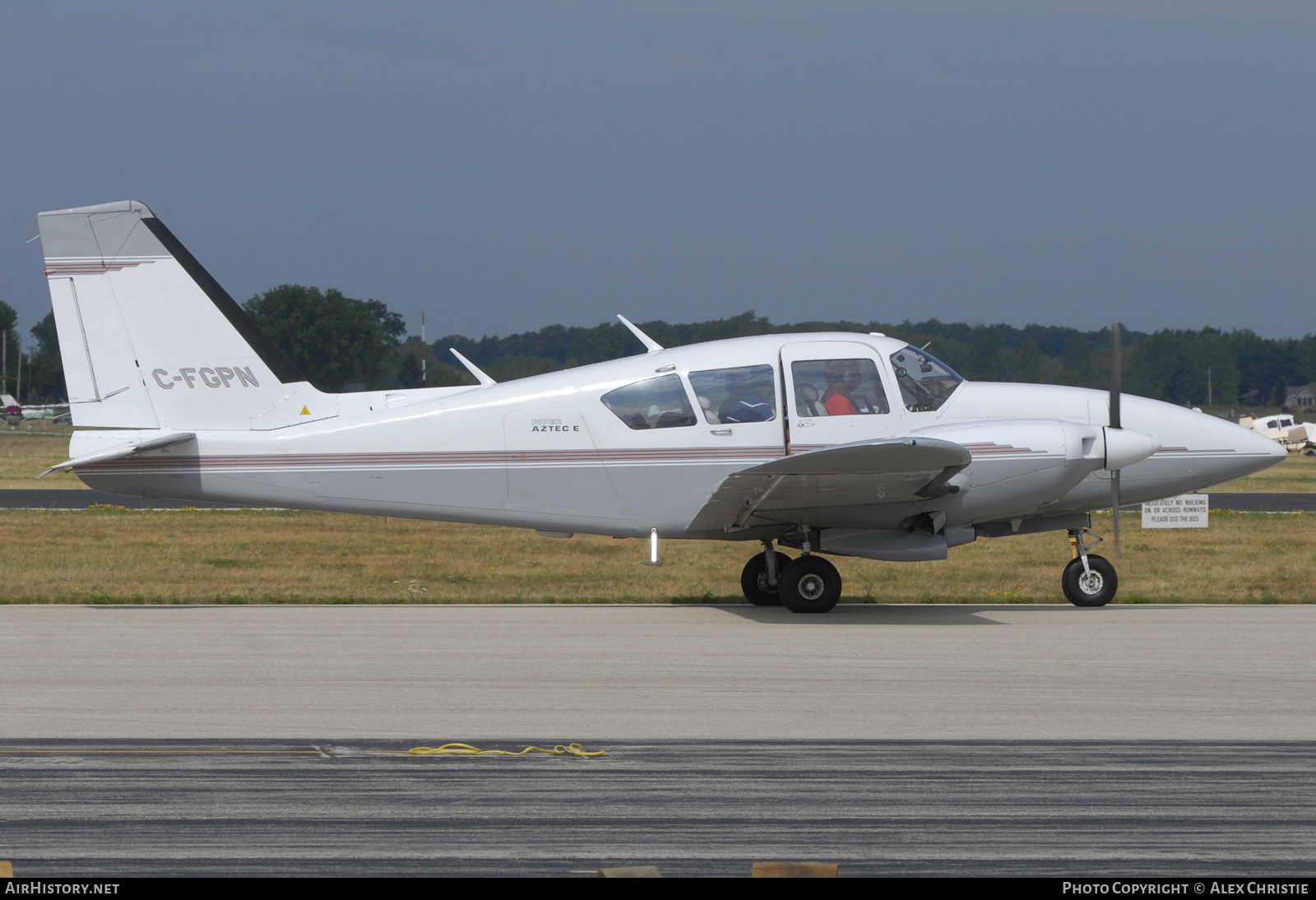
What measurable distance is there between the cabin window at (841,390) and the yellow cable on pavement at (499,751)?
→ 616 cm

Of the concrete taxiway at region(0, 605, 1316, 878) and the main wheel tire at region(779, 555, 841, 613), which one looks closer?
the concrete taxiway at region(0, 605, 1316, 878)

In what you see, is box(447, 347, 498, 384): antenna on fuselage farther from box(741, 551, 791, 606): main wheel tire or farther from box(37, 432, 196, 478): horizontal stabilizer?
box(741, 551, 791, 606): main wheel tire

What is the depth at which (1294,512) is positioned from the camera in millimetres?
27750

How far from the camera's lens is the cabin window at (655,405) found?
1230 centimetres

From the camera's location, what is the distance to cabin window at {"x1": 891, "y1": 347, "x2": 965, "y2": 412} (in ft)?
40.4

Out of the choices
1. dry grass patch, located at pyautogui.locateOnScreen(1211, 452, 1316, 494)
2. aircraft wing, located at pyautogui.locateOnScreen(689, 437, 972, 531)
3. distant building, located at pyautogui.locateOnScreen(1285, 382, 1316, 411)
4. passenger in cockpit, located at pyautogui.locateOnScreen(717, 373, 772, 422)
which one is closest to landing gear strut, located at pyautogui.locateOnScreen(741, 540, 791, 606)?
aircraft wing, located at pyautogui.locateOnScreen(689, 437, 972, 531)

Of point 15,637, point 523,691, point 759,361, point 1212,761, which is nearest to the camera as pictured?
point 1212,761

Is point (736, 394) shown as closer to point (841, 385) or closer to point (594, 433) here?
point (841, 385)

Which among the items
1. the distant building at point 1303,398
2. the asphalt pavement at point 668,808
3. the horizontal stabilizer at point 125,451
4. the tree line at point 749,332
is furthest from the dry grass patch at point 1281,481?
the distant building at point 1303,398

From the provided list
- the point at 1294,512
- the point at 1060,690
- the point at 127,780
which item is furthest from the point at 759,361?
the point at 1294,512

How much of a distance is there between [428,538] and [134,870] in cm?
1776

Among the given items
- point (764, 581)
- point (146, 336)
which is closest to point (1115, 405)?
point (764, 581)

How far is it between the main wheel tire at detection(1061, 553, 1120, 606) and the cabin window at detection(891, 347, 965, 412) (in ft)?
7.56
